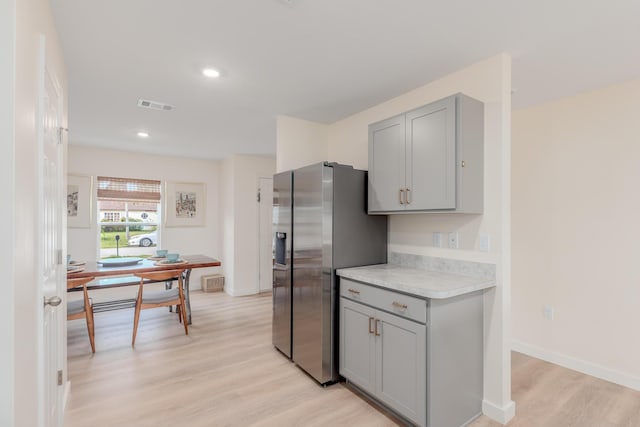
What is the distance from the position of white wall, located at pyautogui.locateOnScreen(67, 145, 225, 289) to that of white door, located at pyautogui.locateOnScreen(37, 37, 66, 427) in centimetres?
329

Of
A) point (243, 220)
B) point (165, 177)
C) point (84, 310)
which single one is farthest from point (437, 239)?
point (165, 177)

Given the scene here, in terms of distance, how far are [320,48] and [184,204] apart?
4.55 meters

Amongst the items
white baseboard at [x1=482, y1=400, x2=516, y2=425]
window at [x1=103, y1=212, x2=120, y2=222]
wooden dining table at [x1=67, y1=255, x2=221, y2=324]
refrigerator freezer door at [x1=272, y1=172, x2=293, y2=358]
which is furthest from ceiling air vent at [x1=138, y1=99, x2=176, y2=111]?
white baseboard at [x1=482, y1=400, x2=516, y2=425]

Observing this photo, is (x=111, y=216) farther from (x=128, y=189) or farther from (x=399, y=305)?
(x=399, y=305)

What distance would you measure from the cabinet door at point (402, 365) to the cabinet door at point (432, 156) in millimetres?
854

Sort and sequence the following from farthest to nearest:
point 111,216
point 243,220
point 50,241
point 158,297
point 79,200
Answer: point 243,220, point 111,216, point 79,200, point 158,297, point 50,241

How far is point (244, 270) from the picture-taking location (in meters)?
5.55

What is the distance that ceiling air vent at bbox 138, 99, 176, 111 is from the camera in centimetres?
310

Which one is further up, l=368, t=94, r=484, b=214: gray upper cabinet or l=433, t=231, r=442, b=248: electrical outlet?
l=368, t=94, r=484, b=214: gray upper cabinet

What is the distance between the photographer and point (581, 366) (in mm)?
2762

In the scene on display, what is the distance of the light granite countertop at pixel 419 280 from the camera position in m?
1.91

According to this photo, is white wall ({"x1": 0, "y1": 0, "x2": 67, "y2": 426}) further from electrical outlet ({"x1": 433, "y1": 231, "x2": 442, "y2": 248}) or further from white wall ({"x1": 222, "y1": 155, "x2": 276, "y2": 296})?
white wall ({"x1": 222, "y1": 155, "x2": 276, "y2": 296})

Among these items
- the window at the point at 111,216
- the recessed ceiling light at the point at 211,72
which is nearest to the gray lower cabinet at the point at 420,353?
the recessed ceiling light at the point at 211,72

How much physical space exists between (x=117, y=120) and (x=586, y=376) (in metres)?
5.34
